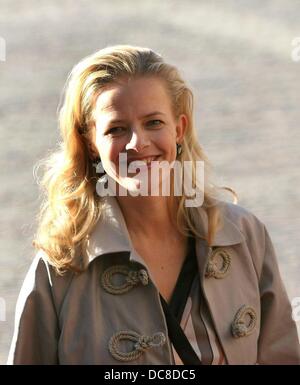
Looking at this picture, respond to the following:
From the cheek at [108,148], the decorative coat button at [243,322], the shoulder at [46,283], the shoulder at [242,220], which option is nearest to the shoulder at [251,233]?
the shoulder at [242,220]

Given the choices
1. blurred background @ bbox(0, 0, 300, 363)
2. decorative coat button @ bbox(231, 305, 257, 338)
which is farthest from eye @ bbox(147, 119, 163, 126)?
blurred background @ bbox(0, 0, 300, 363)

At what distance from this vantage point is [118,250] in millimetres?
3488

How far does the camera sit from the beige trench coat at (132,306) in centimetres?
340

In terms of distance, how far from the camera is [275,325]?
12.0ft

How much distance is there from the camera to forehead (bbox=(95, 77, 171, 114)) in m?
3.51

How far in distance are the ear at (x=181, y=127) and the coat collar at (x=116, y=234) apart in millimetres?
248

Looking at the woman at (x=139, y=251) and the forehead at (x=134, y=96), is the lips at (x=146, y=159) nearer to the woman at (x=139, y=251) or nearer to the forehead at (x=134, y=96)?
the woman at (x=139, y=251)

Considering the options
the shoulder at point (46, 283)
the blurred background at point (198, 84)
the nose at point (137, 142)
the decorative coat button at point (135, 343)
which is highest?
the blurred background at point (198, 84)

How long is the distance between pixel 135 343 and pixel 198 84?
17.8 ft

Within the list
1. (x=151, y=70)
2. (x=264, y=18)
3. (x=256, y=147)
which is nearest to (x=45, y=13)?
(x=264, y=18)

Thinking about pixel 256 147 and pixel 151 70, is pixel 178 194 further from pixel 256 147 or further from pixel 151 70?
pixel 256 147

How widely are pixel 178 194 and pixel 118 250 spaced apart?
0.33 m

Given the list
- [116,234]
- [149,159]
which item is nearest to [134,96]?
[149,159]

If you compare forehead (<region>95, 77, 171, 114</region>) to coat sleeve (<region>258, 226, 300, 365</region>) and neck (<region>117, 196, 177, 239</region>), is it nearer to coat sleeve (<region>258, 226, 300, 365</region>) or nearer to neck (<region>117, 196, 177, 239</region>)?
neck (<region>117, 196, 177, 239</region>)
